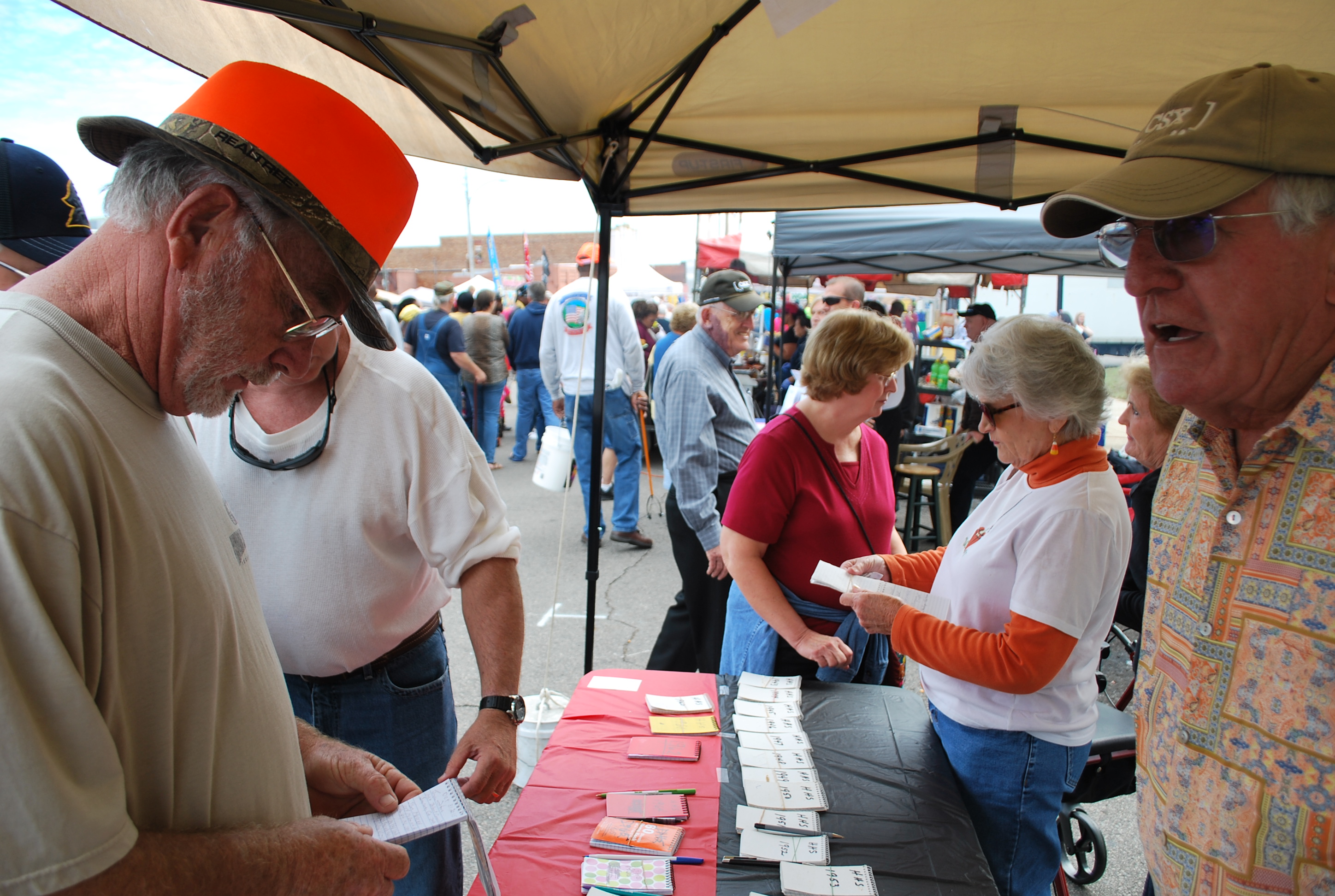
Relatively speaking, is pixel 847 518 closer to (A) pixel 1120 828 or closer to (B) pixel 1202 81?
(B) pixel 1202 81

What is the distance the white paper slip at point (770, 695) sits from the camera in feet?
6.68

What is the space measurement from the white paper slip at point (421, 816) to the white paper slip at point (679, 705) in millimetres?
824

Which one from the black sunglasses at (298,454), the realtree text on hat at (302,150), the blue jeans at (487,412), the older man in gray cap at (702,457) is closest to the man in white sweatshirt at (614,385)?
the blue jeans at (487,412)

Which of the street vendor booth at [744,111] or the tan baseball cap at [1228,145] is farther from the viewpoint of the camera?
the street vendor booth at [744,111]

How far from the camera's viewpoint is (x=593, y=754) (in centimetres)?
179

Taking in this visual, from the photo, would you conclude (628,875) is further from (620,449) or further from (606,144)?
(620,449)

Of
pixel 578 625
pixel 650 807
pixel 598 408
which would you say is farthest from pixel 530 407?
pixel 650 807

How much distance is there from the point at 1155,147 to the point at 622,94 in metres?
1.54

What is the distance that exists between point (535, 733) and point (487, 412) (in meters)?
6.34

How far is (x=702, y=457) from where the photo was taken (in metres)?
3.24

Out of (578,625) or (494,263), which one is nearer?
(578,625)

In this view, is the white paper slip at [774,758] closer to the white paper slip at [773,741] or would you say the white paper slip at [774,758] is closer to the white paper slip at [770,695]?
the white paper slip at [773,741]

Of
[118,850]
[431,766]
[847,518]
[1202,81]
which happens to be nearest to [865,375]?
[847,518]

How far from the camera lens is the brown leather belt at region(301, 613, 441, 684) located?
162cm
